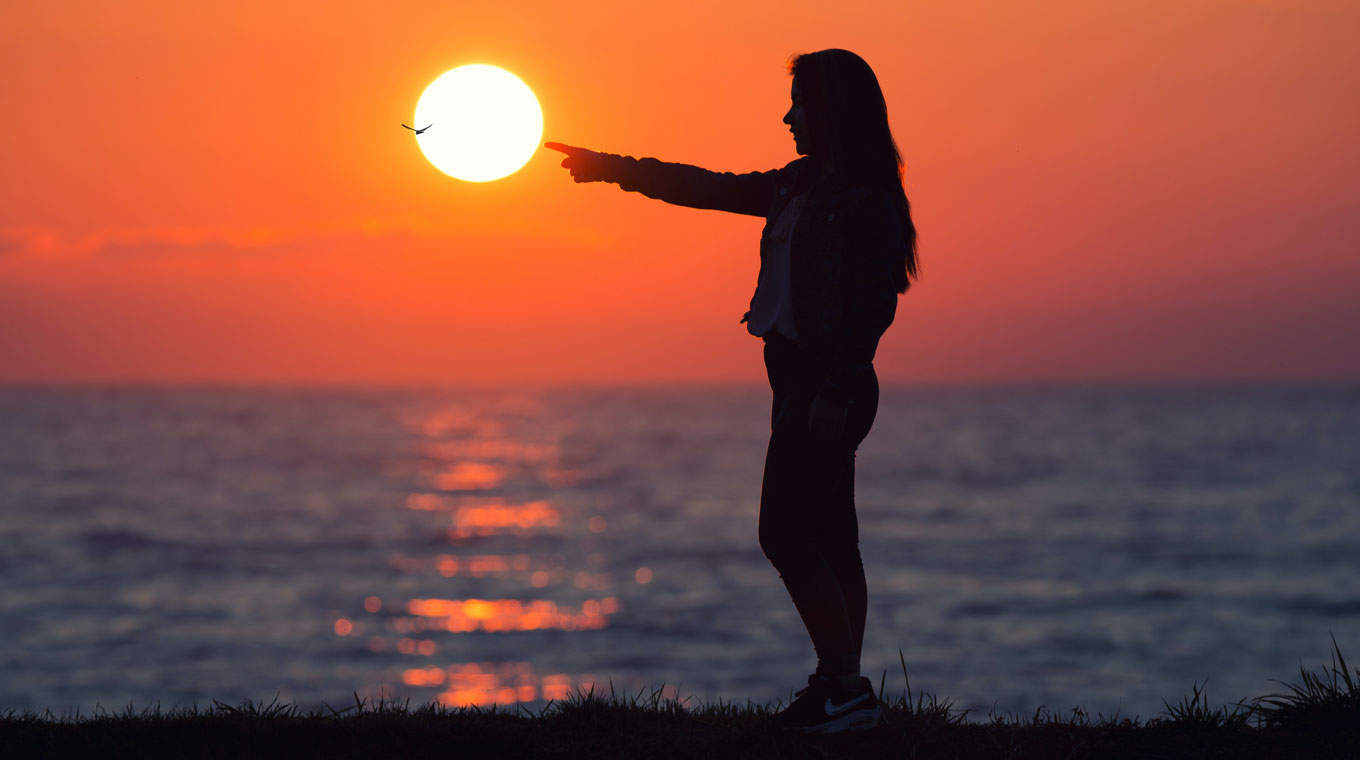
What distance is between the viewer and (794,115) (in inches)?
162

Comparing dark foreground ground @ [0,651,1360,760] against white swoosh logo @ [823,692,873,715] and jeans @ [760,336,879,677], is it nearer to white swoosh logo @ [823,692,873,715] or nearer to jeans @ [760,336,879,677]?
white swoosh logo @ [823,692,873,715]

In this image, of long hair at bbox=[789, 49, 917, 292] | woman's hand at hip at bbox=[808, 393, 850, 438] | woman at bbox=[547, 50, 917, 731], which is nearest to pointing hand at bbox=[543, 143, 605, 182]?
woman at bbox=[547, 50, 917, 731]

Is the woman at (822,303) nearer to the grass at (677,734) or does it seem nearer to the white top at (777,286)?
the white top at (777,286)

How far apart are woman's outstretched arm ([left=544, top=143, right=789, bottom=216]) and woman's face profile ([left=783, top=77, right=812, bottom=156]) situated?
0.24 m

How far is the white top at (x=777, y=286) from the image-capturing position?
13.2 ft

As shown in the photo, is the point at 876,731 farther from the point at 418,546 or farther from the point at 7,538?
the point at 7,538

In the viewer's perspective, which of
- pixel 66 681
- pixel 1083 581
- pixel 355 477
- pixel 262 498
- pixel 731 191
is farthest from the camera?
pixel 355 477

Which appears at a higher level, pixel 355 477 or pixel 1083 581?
pixel 355 477

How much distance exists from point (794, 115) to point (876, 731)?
2288mm

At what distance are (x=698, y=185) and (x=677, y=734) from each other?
2.09 m

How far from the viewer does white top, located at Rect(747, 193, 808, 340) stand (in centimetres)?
402

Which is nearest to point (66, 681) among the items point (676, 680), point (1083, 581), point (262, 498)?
point (676, 680)

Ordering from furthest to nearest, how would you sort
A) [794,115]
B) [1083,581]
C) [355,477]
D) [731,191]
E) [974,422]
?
[974,422], [355,477], [1083,581], [731,191], [794,115]

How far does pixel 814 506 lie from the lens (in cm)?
415
